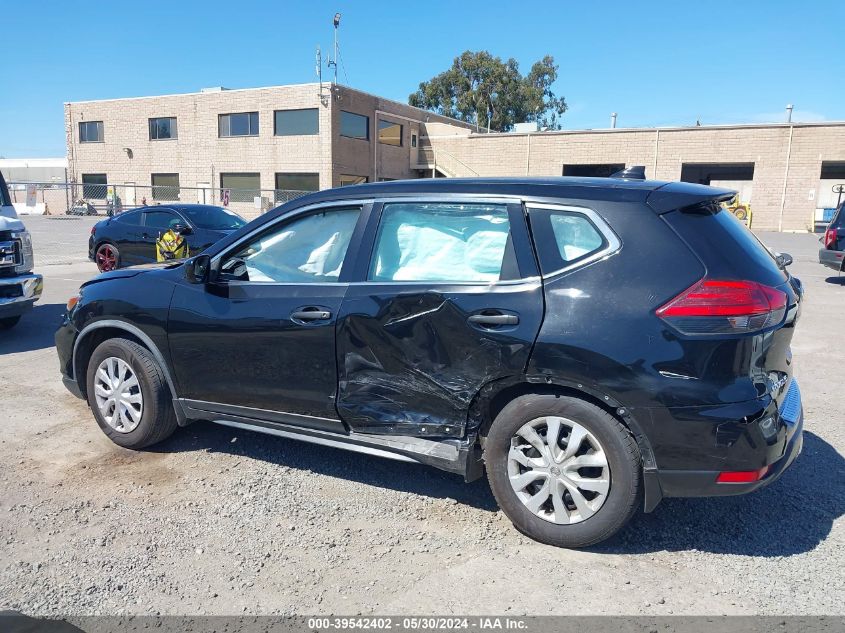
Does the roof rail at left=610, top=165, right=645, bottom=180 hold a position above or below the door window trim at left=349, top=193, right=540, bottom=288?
above

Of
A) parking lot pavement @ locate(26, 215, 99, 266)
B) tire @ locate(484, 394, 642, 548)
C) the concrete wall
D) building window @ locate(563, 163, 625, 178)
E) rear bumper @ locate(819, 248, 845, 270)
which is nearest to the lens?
tire @ locate(484, 394, 642, 548)

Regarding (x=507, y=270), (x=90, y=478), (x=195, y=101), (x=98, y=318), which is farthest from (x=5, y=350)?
(x=195, y=101)

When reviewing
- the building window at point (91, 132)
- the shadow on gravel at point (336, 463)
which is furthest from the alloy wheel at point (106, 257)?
the building window at point (91, 132)

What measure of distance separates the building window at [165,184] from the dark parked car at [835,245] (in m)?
34.1

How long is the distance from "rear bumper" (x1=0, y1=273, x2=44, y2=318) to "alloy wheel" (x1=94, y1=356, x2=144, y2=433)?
13.0 ft

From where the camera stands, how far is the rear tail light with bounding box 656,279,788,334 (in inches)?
117

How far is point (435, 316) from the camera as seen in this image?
11.3 ft

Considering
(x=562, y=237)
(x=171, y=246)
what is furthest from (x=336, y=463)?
(x=171, y=246)

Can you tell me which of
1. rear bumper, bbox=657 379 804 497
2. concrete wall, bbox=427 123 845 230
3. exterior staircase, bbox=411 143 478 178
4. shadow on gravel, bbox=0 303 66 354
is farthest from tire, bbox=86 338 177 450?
exterior staircase, bbox=411 143 478 178

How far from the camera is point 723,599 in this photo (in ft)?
9.46

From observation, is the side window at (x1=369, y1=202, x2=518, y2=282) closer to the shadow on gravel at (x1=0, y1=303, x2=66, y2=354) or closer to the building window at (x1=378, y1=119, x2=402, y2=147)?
the shadow on gravel at (x1=0, y1=303, x2=66, y2=354)

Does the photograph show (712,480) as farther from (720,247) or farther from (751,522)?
(720,247)

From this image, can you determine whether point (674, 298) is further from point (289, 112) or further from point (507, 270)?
point (289, 112)

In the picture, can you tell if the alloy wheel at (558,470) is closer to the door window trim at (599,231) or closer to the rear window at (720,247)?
the door window trim at (599,231)
